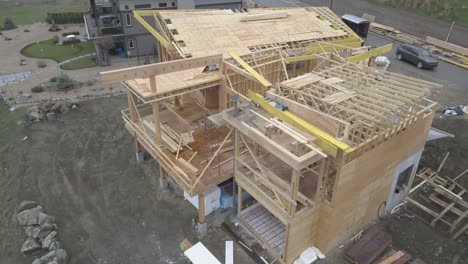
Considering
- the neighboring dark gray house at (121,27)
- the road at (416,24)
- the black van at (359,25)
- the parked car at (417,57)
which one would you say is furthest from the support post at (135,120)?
the road at (416,24)

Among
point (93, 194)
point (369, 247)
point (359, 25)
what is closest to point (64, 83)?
point (93, 194)

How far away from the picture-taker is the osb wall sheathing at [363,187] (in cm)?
1527

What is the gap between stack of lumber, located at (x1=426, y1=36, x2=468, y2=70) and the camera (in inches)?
1401

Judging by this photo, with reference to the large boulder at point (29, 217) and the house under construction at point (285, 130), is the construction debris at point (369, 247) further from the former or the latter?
the large boulder at point (29, 217)

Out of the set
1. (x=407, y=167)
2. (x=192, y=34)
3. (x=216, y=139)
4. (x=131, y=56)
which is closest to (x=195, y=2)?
(x=131, y=56)

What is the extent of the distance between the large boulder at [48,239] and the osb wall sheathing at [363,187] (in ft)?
43.4

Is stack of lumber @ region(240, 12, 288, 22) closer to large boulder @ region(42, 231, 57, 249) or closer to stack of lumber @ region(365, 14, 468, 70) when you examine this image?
large boulder @ region(42, 231, 57, 249)

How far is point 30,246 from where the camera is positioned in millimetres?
17906

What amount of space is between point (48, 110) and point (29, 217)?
11946mm

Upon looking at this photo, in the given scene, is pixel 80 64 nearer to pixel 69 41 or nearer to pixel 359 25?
pixel 69 41

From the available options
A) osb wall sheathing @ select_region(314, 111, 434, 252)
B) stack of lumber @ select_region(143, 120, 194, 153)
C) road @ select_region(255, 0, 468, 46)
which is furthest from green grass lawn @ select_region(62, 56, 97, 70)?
road @ select_region(255, 0, 468, 46)

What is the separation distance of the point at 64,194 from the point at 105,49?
2001 cm

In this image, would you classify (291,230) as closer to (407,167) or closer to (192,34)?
(407,167)

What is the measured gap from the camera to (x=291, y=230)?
50.3 feet
